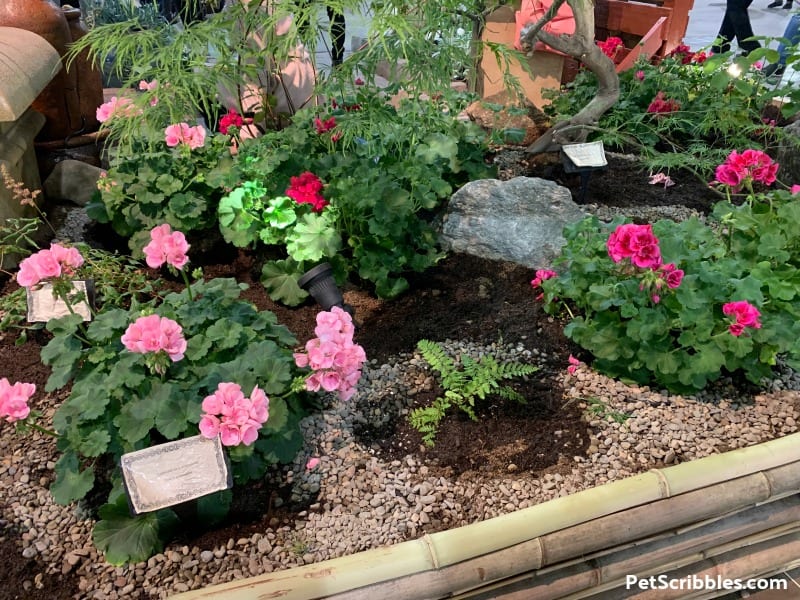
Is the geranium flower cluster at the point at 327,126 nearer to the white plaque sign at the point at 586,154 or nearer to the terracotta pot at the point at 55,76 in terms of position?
the white plaque sign at the point at 586,154

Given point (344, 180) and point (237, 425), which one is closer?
point (237, 425)

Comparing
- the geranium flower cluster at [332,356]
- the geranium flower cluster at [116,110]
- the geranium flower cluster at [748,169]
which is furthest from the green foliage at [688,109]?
the geranium flower cluster at [332,356]

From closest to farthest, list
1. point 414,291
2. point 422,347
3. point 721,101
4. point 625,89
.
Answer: point 422,347, point 414,291, point 721,101, point 625,89

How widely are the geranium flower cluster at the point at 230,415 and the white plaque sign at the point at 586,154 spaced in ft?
7.05

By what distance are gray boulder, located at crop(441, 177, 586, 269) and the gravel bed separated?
65cm

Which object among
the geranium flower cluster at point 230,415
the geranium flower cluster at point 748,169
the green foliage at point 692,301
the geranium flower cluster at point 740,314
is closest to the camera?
the geranium flower cluster at point 230,415

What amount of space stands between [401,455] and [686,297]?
90 centimetres

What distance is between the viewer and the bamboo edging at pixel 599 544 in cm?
140

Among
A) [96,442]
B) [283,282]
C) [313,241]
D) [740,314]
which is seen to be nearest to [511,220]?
[313,241]

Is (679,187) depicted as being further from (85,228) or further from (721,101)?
(85,228)

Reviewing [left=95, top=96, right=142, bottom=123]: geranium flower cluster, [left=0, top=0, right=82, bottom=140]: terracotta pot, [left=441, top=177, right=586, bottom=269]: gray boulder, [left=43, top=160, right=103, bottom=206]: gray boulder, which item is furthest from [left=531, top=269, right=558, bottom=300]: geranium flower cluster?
[left=0, top=0, right=82, bottom=140]: terracotta pot

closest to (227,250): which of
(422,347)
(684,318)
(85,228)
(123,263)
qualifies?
(123,263)

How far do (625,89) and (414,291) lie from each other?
7.45 ft

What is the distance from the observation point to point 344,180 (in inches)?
92.8
